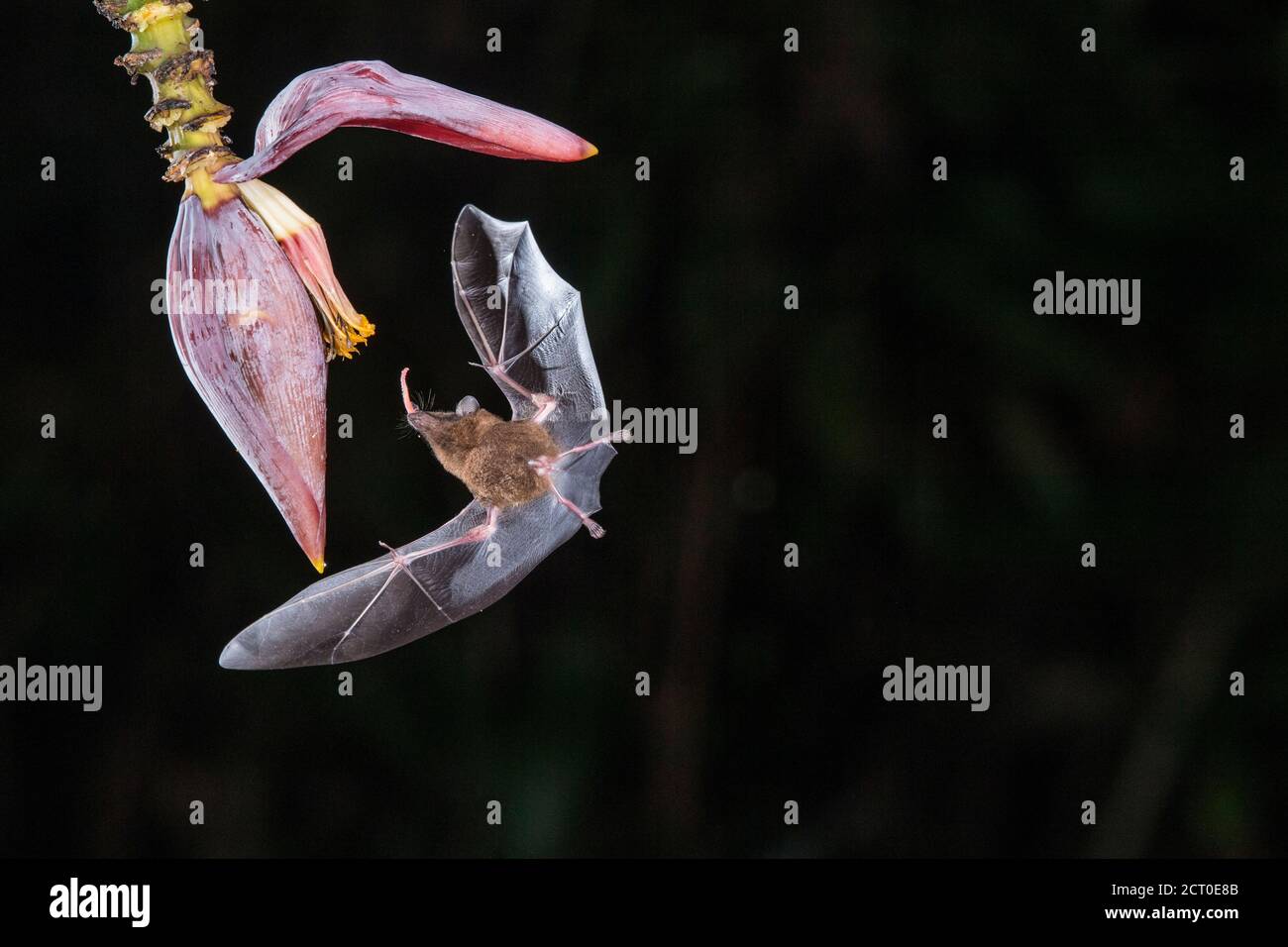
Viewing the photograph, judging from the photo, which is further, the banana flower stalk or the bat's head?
the bat's head

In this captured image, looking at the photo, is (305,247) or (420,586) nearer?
(305,247)

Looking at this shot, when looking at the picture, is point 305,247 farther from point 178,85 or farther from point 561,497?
point 561,497

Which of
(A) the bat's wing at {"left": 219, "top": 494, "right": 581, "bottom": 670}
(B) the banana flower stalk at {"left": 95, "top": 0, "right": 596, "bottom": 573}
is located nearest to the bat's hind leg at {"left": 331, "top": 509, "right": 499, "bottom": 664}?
(A) the bat's wing at {"left": 219, "top": 494, "right": 581, "bottom": 670}

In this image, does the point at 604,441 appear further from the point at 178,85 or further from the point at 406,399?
the point at 178,85

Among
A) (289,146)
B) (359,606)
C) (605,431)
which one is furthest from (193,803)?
(289,146)

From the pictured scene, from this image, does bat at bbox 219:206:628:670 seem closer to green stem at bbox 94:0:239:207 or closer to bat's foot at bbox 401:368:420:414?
bat's foot at bbox 401:368:420:414

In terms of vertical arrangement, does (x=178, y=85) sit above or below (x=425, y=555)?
above

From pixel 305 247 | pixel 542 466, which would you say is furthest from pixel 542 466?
pixel 305 247
